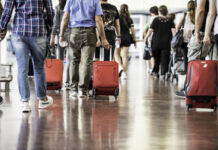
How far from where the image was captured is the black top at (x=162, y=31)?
8977 mm

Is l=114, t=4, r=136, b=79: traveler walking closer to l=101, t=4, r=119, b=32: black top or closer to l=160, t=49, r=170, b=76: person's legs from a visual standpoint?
l=160, t=49, r=170, b=76: person's legs

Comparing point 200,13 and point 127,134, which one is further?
point 200,13

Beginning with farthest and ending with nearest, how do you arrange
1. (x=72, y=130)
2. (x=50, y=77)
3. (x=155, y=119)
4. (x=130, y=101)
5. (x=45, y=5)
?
(x=50, y=77) → (x=130, y=101) → (x=45, y=5) → (x=155, y=119) → (x=72, y=130)

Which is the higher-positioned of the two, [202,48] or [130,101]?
[202,48]

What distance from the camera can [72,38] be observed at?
5.45 meters

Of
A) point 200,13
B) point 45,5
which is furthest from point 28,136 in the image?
point 200,13

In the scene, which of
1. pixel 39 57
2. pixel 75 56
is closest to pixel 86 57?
pixel 75 56

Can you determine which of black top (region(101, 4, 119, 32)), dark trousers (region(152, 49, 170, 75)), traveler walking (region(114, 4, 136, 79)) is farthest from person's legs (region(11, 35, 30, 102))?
dark trousers (region(152, 49, 170, 75))

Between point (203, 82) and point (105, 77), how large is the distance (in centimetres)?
142

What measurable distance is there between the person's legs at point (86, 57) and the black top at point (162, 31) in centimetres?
376

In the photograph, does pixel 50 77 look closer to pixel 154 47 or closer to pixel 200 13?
pixel 200 13

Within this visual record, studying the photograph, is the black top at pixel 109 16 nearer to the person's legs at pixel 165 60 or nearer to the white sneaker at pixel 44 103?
the white sneaker at pixel 44 103

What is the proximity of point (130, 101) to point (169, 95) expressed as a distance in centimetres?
99

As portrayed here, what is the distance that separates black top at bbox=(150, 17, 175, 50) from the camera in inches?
353
